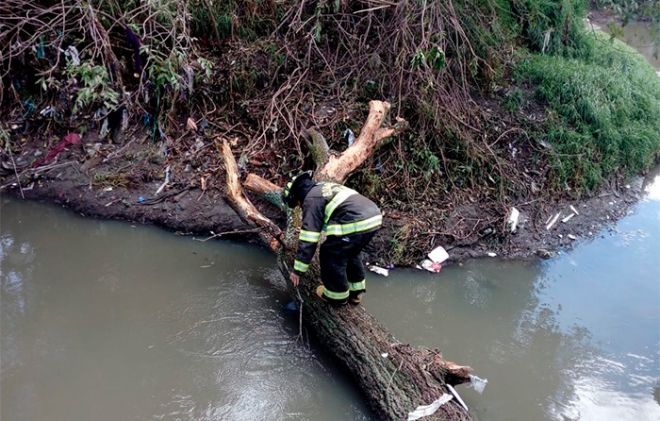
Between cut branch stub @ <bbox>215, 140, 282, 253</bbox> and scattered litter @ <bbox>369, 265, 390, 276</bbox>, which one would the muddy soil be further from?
cut branch stub @ <bbox>215, 140, 282, 253</bbox>

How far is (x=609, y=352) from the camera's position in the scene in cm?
426

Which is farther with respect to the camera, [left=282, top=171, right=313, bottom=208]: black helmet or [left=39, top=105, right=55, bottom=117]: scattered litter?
[left=39, top=105, right=55, bottom=117]: scattered litter

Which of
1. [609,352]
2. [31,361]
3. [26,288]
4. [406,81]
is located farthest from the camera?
[406,81]

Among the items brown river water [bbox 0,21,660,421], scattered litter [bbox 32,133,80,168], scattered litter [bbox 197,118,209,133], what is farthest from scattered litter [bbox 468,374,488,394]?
scattered litter [bbox 32,133,80,168]

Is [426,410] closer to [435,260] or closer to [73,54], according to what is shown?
[435,260]

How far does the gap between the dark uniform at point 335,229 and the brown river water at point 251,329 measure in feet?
2.46

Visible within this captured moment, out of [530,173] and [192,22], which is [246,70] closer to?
[192,22]

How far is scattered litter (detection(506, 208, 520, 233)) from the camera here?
5.58 metres

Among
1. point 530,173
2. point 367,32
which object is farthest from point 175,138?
point 530,173

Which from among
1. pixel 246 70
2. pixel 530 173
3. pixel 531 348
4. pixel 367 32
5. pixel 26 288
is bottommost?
pixel 26 288

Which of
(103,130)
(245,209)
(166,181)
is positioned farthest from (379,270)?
(103,130)

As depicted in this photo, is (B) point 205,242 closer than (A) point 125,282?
No

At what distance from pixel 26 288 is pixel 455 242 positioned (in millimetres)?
4293

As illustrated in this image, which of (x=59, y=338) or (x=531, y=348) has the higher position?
(x=531, y=348)
